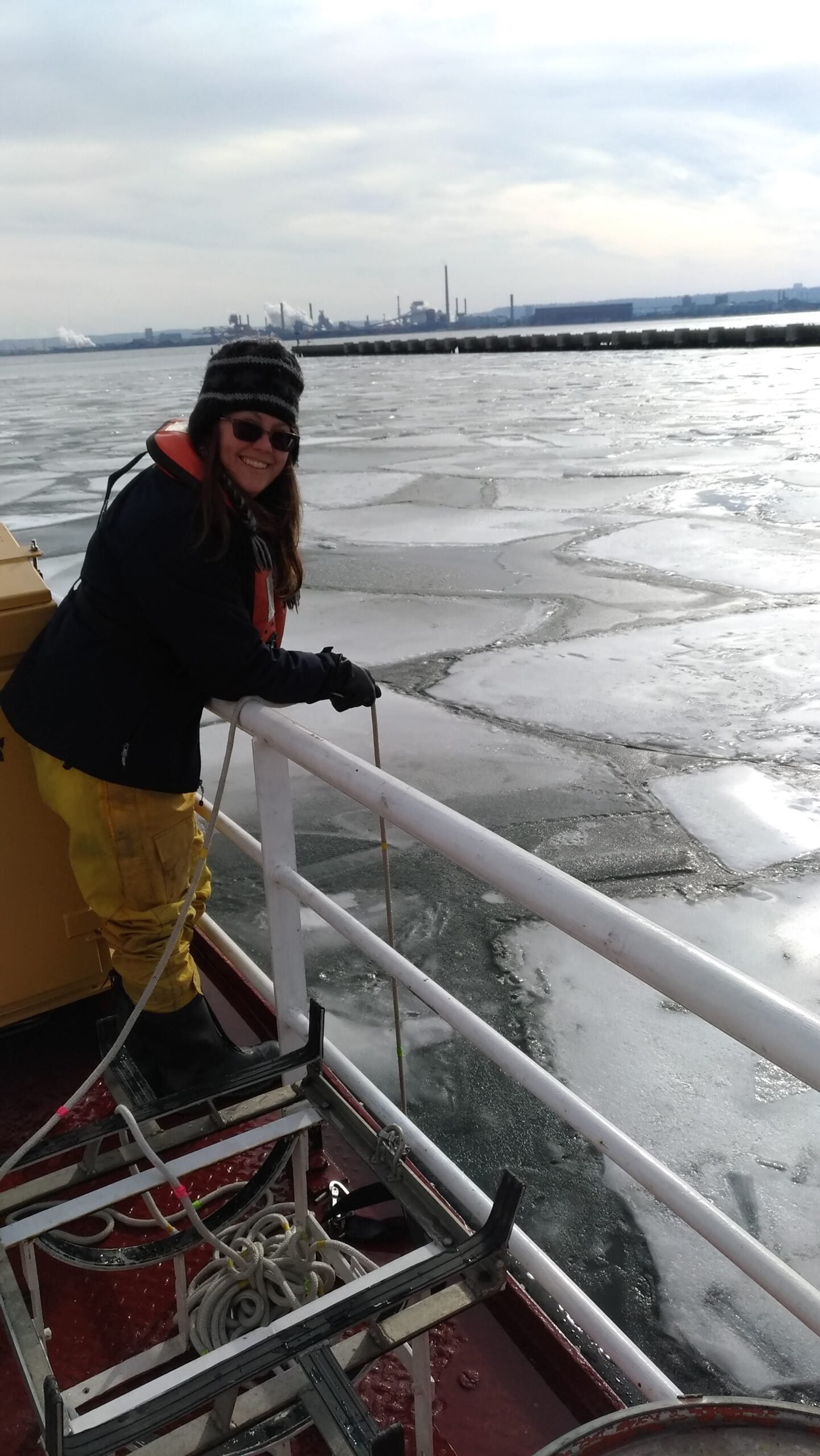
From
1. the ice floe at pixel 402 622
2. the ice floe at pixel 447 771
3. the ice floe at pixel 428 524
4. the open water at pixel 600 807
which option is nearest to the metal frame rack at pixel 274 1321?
the open water at pixel 600 807

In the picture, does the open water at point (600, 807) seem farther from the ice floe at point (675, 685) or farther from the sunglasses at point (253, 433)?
the sunglasses at point (253, 433)

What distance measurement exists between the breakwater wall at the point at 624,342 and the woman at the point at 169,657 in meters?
33.7

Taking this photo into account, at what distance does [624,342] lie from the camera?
4541cm

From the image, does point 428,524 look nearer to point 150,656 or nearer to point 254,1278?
point 150,656

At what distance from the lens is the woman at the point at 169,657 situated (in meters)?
1.68

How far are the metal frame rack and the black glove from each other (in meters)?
0.50

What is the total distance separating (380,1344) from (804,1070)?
2.26ft

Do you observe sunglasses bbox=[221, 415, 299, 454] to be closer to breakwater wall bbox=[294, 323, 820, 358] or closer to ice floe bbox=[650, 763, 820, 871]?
ice floe bbox=[650, 763, 820, 871]

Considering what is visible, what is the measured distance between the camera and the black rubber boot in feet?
6.63

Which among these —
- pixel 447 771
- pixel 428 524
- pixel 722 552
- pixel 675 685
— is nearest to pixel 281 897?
pixel 447 771

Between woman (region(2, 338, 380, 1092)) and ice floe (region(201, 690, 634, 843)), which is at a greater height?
woman (region(2, 338, 380, 1092))

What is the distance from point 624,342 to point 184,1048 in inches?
1868

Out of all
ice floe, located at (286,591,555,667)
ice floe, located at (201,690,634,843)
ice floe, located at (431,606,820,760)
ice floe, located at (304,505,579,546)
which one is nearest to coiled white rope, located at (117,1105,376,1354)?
ice floe, located at (201,690,634,843)

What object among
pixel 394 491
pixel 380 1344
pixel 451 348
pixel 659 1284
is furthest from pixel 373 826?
pixel 451 348
